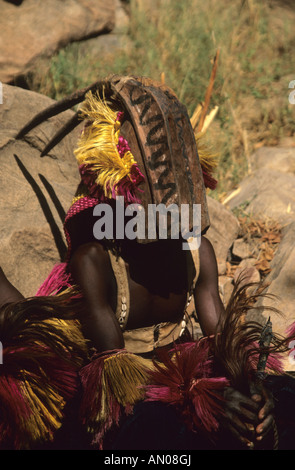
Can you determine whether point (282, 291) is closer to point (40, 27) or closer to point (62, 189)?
point (62, 189)

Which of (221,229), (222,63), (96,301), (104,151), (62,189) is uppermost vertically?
(222,63)

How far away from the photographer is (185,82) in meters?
5.71

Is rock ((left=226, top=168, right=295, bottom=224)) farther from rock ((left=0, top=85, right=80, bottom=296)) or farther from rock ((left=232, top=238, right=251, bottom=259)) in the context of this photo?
rock ((left=0, top=85, right=80, bottom=296))

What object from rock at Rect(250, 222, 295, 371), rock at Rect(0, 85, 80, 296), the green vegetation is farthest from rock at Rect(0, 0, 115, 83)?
rock at Rect(250, 222, 295, 371)

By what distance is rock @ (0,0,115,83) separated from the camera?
460 cm

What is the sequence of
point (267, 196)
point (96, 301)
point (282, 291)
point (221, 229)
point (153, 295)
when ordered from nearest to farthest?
point (96, 301)
point (153, 295)
point (282, 291)
point (221, 229)
point (267, 196)

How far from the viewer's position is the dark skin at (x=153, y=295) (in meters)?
1.96

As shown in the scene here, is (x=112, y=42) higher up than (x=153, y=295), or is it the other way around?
(x=112, y=42)

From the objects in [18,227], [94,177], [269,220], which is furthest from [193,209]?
[269,220]

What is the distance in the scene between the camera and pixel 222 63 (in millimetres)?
6207

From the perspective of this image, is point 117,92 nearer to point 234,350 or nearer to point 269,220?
point 234,350

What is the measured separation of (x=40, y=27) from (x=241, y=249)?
2.56 metres

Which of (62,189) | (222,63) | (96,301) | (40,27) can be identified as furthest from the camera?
(222,63)

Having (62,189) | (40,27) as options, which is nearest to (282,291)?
(62,189)
